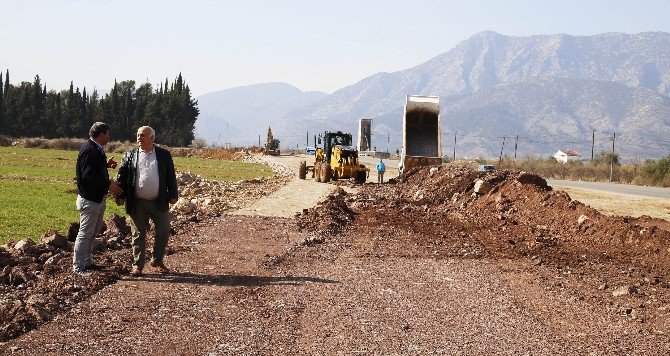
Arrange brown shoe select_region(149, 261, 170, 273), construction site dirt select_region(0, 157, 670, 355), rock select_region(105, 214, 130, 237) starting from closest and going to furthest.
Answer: construction site dirt select_region(0, 157, 670, 355)
brown shoe select_region(149, 261, 170, 273)
rock select_region(105, 214, 130, 237)

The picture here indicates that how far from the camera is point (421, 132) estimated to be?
1454 inches

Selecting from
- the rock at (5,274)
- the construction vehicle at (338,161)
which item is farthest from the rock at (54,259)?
the construction vehicle at (338,161)

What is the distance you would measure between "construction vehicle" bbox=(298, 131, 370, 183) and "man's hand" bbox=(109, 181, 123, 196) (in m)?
25.7

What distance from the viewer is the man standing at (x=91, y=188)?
9.38m

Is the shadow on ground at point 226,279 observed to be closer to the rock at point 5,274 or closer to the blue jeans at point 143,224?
the blue jeans at point 143,224

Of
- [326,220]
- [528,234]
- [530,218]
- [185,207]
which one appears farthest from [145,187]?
[530,218]

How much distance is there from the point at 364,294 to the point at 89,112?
104 metres

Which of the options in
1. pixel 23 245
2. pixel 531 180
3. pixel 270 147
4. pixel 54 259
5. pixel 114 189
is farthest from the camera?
pixel 270 147

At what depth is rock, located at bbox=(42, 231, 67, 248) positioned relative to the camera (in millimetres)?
11630

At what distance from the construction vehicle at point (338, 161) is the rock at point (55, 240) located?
2380 centimetres

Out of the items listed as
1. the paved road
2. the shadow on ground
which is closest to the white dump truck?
the paved road

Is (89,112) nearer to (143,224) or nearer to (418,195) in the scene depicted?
(418,195)

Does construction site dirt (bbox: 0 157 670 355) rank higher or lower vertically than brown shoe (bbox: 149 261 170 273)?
lower

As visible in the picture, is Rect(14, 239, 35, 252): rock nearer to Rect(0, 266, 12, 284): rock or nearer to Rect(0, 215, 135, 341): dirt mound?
Rect(0, 215, 135, 341): dirt mound
